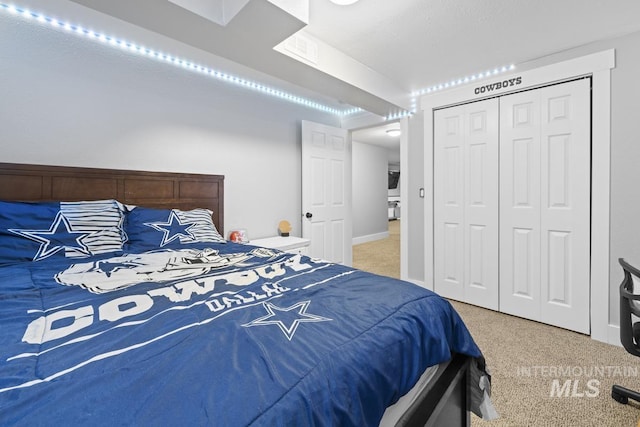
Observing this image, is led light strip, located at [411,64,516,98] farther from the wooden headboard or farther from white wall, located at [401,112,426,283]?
the wooden headboard

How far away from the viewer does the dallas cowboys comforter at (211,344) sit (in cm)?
54

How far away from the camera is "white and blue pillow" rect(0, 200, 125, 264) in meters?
1.58

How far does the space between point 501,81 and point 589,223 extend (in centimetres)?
146

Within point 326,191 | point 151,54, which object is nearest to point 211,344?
point 151,54

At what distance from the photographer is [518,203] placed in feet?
8.82

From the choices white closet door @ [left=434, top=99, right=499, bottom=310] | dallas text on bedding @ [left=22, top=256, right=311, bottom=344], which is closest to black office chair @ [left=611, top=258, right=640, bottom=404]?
white closet door @ [left=434, top=99, right=499, bottom=310]

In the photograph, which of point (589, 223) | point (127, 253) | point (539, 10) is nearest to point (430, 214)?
point (589, 223)

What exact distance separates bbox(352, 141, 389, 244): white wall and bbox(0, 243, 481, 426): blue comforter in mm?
5478

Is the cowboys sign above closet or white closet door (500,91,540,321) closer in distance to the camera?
the cowboys sign above closet

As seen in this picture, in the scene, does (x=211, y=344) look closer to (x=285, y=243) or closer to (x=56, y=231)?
(x=56, y=231)

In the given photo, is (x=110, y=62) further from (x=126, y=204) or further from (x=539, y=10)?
(x=539, y=10)

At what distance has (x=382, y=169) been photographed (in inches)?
301

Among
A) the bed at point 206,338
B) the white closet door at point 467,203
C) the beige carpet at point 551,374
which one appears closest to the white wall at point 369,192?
the white closet door at point 467,203

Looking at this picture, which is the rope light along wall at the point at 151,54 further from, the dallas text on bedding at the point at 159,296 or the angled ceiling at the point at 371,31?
the dallas text on bedding at the point at 159,296
